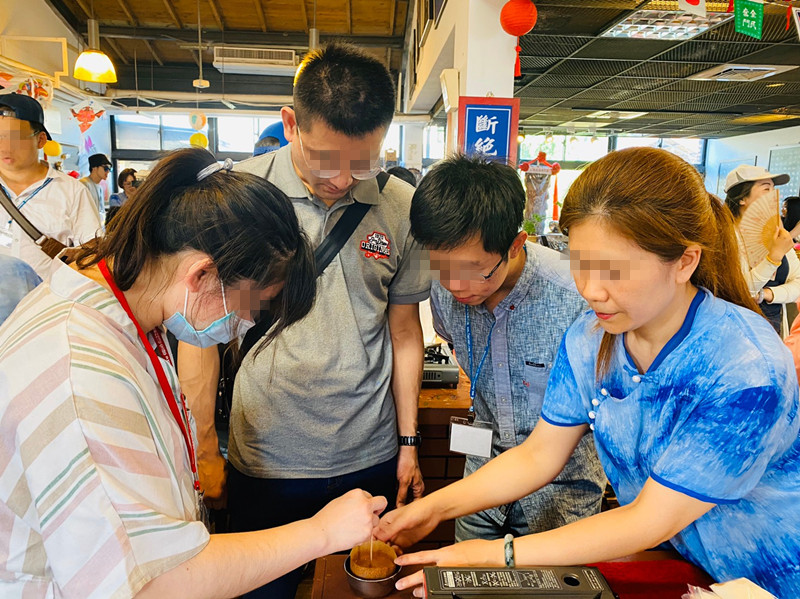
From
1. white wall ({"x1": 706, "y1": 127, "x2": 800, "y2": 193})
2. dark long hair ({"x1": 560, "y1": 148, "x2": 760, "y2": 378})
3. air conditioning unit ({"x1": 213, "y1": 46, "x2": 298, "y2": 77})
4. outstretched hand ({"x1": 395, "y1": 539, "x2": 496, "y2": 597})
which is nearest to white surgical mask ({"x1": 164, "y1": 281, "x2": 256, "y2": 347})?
outstretched hand ({"x1": 395, "y1": 539, "x2": 496, "y2": 597})

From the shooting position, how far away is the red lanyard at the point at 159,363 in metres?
0.93

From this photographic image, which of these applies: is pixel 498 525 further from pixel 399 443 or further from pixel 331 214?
pixel 331 214

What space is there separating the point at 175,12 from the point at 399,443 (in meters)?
9.67

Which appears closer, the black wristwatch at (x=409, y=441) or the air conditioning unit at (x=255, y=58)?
the black wristwatch at (x=409, y=441)

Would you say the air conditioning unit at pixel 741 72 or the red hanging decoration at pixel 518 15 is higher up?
the air conditioning unit at pixel 741 72

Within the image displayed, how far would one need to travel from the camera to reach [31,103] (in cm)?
298

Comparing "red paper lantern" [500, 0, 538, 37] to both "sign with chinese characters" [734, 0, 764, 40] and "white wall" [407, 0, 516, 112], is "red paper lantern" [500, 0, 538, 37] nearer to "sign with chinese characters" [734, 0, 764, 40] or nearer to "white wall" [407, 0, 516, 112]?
"white wall" [407, 0, 516, 112]

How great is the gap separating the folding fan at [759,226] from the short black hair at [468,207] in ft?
10.2

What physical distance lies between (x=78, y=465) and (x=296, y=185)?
1007 millimetres

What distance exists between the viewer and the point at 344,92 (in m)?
1.42

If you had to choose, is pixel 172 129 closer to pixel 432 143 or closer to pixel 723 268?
pixel 432 143

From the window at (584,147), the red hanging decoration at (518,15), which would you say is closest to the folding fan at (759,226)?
the red hanging decoration at (518,15)

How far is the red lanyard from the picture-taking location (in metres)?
0.93

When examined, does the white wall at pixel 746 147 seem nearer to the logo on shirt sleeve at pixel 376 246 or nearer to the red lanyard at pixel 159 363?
the logo on shirt sleeve at pixel 376 246
